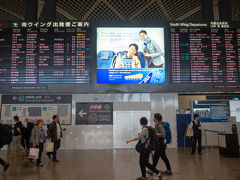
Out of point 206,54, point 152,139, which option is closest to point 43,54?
point 152,139

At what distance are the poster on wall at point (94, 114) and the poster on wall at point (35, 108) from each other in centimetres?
47

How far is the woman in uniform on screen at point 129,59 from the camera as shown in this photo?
7504 millimetres

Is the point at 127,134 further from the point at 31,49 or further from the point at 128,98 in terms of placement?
the point at 31,49

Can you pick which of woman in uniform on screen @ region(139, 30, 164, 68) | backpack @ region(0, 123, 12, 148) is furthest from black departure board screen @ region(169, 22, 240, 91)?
backpack @ region(0, 123, 12, 148)

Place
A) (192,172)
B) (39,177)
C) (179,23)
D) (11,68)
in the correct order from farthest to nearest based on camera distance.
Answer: (179,23) → (11,68) → (192,172) → (39,177)

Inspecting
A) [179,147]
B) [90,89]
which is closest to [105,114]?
[90,89]

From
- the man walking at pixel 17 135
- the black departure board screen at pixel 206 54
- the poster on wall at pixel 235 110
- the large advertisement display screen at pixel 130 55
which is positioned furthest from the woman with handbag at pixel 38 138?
the poster on wall at pixel 235 110

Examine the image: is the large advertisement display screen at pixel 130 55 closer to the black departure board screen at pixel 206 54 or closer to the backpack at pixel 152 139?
the black departure board screen at pixel 206 54

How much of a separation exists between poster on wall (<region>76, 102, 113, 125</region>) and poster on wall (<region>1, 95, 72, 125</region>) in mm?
474

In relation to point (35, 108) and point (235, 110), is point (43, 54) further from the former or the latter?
point (235, 110)

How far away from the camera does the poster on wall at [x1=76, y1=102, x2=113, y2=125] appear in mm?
8715

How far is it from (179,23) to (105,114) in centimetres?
484

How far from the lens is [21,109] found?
859 centimetres

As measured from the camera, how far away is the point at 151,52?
7691 millimetres
